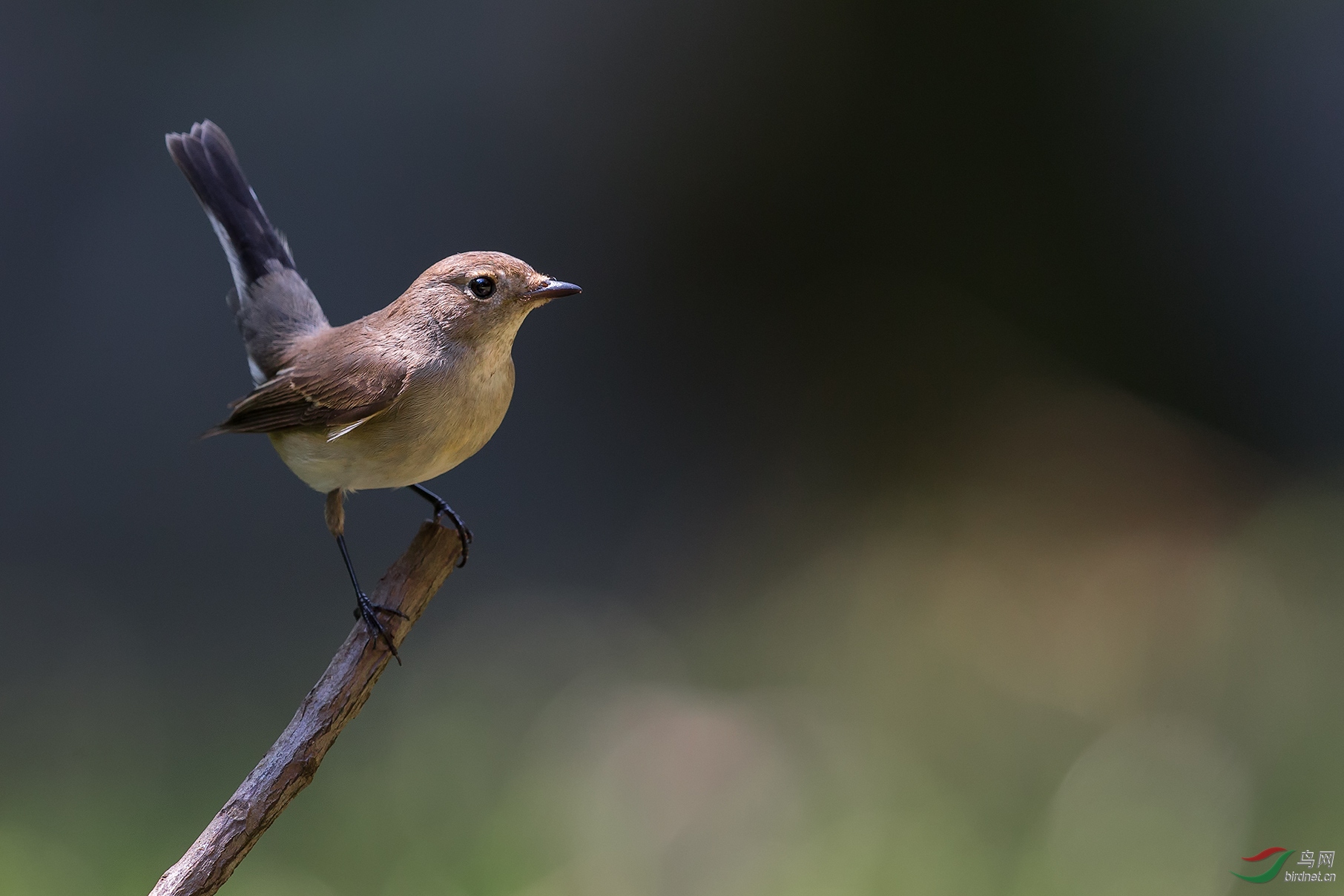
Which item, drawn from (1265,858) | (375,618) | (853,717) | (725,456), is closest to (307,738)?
(375,618)

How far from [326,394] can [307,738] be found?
0.70m

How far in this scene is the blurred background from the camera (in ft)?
11.2

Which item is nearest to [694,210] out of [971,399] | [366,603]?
[971,399]

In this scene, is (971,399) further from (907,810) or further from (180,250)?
(180,250)

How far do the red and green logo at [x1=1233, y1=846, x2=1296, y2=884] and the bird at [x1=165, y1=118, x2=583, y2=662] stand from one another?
2552 mm

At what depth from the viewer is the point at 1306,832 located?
10.2 ft

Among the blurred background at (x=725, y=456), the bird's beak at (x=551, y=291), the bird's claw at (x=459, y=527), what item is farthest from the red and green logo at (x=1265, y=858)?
the bird's beak at (x=551, y=291)

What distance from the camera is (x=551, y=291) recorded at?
73.2 inches

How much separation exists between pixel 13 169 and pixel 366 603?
3038 mm

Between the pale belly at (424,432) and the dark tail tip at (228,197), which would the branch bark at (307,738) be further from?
the dark tail tip at (228,197)

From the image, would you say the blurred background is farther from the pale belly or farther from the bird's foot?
the pale belly

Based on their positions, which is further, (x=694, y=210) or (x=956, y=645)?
(x=694, y=210)

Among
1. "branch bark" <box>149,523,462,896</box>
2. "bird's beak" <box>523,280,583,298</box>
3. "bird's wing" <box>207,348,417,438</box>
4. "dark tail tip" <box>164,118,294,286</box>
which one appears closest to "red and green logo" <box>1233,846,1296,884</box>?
"branch bark" <box>149,523,462,896</box>

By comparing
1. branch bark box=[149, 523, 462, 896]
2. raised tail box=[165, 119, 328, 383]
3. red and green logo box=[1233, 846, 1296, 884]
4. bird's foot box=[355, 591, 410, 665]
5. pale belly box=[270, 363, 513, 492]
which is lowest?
red and green logo box=[1233, 846, 1296, 884]
